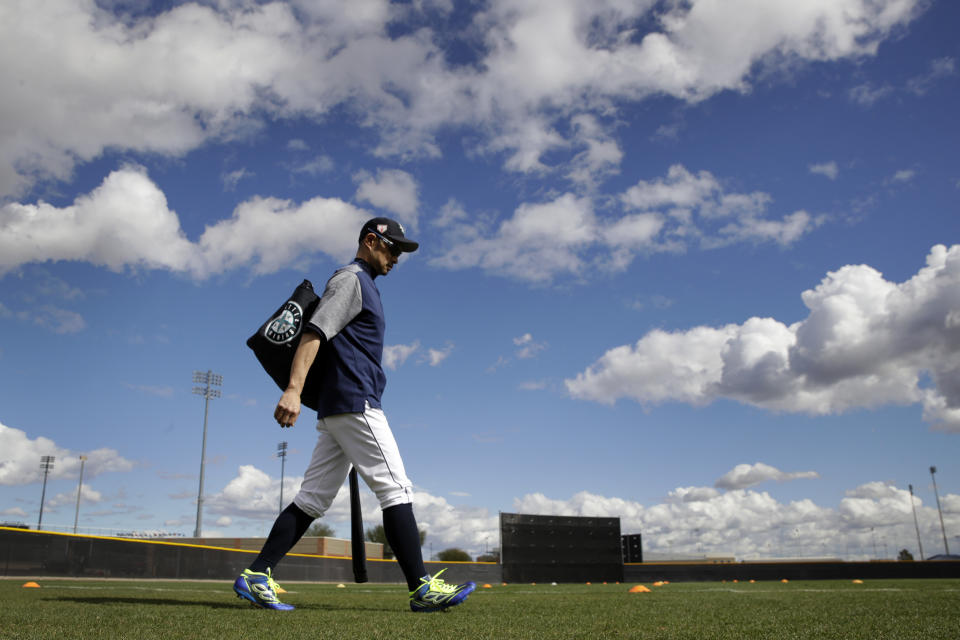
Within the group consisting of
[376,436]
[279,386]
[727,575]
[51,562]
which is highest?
[279,386]

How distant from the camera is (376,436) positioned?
137 inches

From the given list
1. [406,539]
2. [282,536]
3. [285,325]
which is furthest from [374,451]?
[285,325]

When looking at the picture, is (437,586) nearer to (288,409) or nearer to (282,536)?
(282,536)

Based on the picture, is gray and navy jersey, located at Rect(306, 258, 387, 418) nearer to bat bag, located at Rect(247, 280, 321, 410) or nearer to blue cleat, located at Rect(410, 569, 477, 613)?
bat bag, located at Rect(247, 280, 321, 410)

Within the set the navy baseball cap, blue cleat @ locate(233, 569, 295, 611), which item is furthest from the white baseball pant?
the navy baseball cap

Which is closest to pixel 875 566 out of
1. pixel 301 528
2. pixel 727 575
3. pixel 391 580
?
pixel 727 575

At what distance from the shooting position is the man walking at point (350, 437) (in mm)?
3475

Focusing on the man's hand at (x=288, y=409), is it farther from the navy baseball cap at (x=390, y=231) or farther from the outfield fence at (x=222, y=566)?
the outfield fence at (x=222, y=566)

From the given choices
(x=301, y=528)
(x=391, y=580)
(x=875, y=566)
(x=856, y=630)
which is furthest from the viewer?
(x=875, y=566)

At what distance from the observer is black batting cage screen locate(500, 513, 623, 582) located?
83.6ft

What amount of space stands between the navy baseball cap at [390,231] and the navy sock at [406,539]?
1.45 m

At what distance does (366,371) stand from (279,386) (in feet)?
1.64

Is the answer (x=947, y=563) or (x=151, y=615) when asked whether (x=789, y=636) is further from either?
(x=947, y=563)

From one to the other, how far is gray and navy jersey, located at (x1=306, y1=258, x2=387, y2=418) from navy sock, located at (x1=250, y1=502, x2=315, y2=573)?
613 mm
